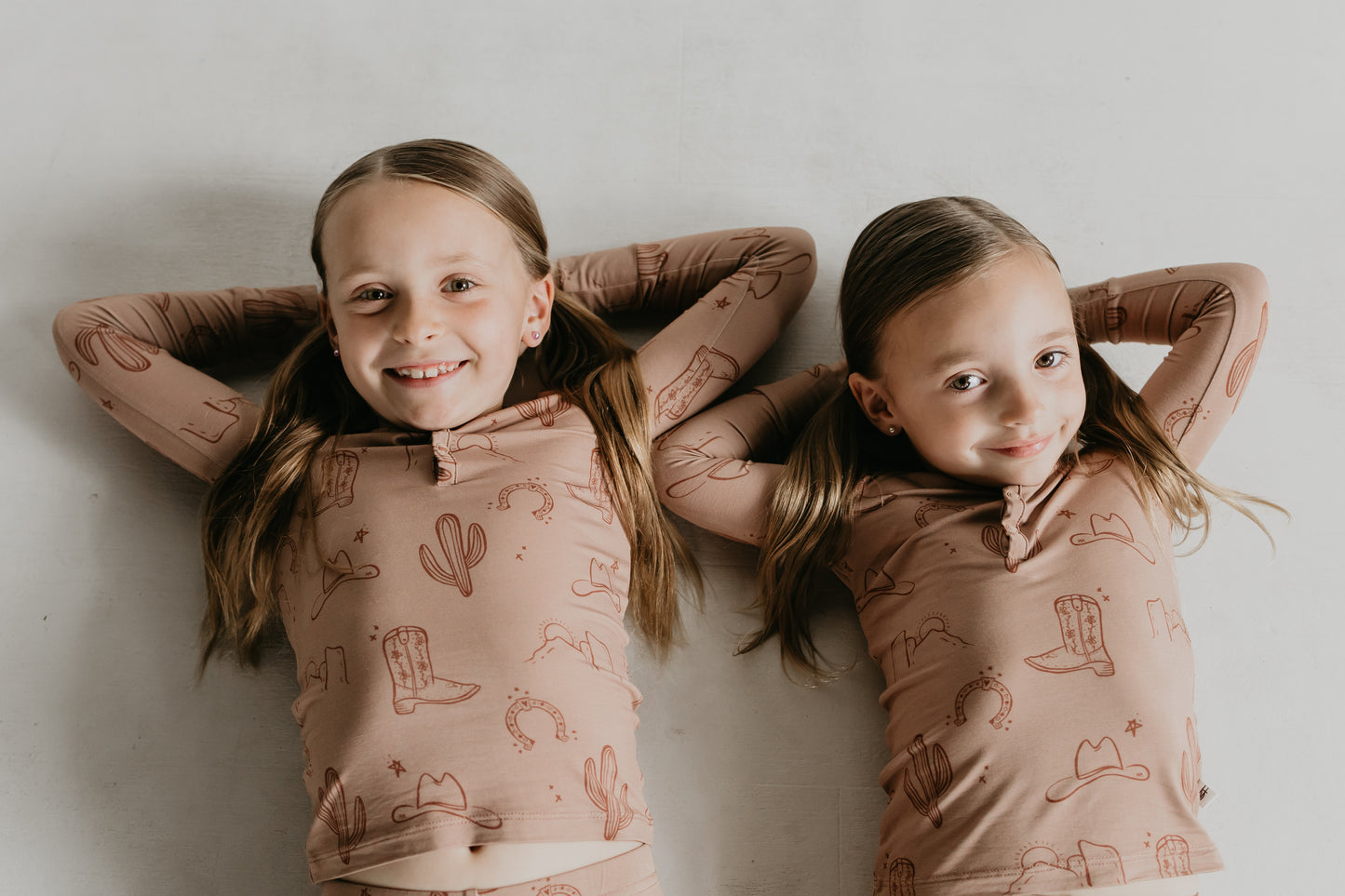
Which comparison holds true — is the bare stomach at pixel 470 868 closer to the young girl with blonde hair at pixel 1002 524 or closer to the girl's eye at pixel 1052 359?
the young girl with blonde hair at pixel 1002 524

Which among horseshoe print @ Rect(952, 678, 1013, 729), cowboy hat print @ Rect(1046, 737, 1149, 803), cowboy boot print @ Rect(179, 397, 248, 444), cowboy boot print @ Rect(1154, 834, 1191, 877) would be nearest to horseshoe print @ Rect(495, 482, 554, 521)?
cowboy boot print @ Rect(179, 397, 248, 444)

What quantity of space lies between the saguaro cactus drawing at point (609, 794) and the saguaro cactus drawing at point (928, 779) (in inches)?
11.0

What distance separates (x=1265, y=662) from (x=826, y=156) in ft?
2.76

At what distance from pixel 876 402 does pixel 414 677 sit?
0.56m

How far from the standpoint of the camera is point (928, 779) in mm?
963

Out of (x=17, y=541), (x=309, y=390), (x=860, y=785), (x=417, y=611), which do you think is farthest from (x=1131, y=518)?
(x=17, y=541)

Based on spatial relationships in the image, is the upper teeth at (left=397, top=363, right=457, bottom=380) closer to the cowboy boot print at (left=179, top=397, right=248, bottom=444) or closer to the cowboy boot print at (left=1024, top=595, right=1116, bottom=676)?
the cowboy boot print at (left=179, top=397, right=248, bottom=444)

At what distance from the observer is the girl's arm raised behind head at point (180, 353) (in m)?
1.13

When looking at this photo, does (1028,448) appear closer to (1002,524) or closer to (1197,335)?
(1002,524)

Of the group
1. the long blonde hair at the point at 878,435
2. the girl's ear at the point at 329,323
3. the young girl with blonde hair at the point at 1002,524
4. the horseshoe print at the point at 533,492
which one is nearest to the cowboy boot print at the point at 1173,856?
the young girl with blonde hair at the point at 1002,524

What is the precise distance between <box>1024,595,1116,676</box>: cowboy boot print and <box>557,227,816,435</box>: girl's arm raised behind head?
17.8 inches

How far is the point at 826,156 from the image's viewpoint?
1383 millimetres

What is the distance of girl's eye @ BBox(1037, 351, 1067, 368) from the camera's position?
1.00 meters

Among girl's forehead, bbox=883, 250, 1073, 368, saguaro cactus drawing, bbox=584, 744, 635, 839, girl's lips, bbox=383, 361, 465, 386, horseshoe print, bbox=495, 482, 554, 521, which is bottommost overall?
saguaro cactus drawing, bbox=584, 744, 635, 839
